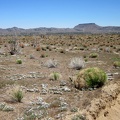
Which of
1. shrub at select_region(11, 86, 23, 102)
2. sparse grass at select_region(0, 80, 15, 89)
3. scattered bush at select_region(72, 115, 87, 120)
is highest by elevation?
scattered bush at select_region(72, 115, 87, 120)

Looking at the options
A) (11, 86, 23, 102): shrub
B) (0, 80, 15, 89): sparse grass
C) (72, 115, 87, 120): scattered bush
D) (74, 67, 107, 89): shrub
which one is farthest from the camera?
(0, 80, 15, 89): sparse grass

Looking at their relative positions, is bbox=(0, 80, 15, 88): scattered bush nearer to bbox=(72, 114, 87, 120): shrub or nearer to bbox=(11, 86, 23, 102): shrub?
bbox=(11, 86, 23, 102): shrub

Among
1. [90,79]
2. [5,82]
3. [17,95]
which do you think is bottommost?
[5,82]

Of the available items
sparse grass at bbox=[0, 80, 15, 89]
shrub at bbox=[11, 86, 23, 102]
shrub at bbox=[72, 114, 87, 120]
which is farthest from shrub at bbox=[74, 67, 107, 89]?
shrub at bbox=[72, 114, 87, 120]

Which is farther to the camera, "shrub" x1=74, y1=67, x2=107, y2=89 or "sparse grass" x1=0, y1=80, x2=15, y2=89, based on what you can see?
"sparse grass" x1=0, y1=80, x2=15, y2=89

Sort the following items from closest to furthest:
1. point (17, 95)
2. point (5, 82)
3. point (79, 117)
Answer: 1. point (79, 117)
2. point (17, 95)
3. point (5, 82)

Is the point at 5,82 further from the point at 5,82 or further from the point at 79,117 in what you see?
the point at 79,117

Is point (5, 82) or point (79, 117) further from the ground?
point (79, 117)

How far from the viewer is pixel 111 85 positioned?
33.3ft

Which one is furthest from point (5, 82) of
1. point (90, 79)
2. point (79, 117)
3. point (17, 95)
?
point (79, 117)

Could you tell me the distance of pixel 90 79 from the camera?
1300 cm

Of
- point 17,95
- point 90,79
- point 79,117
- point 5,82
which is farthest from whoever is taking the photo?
point 5,82

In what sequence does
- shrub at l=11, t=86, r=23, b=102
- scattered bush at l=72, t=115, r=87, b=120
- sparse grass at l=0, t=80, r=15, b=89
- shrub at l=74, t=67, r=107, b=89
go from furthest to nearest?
sparse grass at l=0, t=80, r=15, b=89 < shrub at l=74, t=67, r=107, b=89 < shrub at l=11, t=86, r=23, b=102 < scattered bush at l=72, t=115, r=87, b=120

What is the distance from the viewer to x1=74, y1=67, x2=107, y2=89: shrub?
42.3ft
